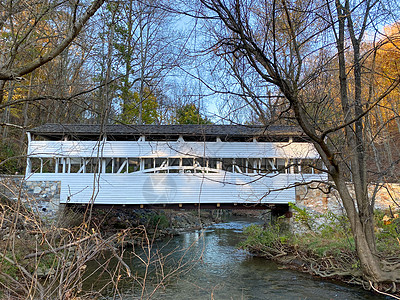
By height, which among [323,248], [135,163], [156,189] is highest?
[135,163]

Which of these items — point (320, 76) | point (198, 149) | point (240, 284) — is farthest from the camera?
point (198, 149)

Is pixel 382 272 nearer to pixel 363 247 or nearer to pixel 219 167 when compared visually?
pixel 363 247

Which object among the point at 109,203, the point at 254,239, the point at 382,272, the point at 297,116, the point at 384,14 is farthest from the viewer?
the point at 109,203

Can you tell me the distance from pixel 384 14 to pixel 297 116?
1.54m

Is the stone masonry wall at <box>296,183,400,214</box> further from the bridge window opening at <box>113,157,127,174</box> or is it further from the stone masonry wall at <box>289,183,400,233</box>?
the bridge window opening at <box>113,157,127,174</box>

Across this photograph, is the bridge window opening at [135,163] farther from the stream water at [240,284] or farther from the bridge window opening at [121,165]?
the stream water at [240,284]

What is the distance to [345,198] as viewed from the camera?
4.54m

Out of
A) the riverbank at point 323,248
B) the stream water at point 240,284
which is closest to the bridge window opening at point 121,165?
the stream water at point 240,284

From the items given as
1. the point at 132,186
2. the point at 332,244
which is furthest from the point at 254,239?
the point at 132,186

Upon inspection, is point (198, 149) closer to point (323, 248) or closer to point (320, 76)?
point (323, 248)

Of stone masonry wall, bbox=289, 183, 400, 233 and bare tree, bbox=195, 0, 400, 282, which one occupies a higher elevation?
bare tree, bbox=195, 0, 400, 282

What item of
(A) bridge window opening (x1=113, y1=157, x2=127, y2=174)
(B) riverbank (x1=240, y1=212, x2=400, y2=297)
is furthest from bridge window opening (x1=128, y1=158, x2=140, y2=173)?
(B) riverbank (x1=240, y1=212, x2=400, y2=297)

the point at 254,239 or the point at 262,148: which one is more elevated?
the point at 262,148

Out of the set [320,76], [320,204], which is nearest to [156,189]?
[320,204]
